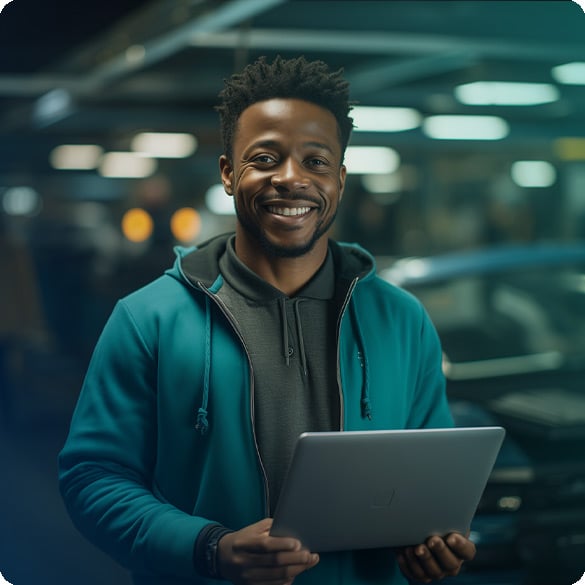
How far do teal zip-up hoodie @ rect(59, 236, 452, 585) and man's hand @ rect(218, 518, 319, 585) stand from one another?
64 mm

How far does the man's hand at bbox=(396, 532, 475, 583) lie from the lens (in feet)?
4.62

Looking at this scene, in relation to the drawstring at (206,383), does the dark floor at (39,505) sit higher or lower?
lower

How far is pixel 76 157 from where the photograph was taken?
6914mm

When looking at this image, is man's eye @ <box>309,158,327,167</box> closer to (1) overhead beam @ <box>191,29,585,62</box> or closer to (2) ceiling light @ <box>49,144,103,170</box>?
(1) overhead beam @ <box>191,29,585,62</box>

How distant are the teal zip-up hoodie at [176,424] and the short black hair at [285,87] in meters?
0.25

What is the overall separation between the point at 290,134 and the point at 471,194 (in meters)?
6.45

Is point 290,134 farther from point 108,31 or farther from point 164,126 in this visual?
point 164,126

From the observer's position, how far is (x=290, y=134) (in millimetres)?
1373

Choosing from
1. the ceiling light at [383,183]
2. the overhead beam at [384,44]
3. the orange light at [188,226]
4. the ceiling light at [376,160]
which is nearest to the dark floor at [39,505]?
the orange light at [188,226]

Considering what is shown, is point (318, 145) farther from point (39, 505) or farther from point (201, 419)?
point (39, 505)

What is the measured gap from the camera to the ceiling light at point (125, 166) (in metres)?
6.85

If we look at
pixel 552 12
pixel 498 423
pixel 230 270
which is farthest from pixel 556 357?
pixel 552 12

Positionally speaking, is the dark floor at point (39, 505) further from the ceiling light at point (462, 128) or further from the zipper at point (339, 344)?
the ceiling light at point (462, 128)

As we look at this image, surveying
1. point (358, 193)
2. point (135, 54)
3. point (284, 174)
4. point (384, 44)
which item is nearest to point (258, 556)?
point (284, 174)
